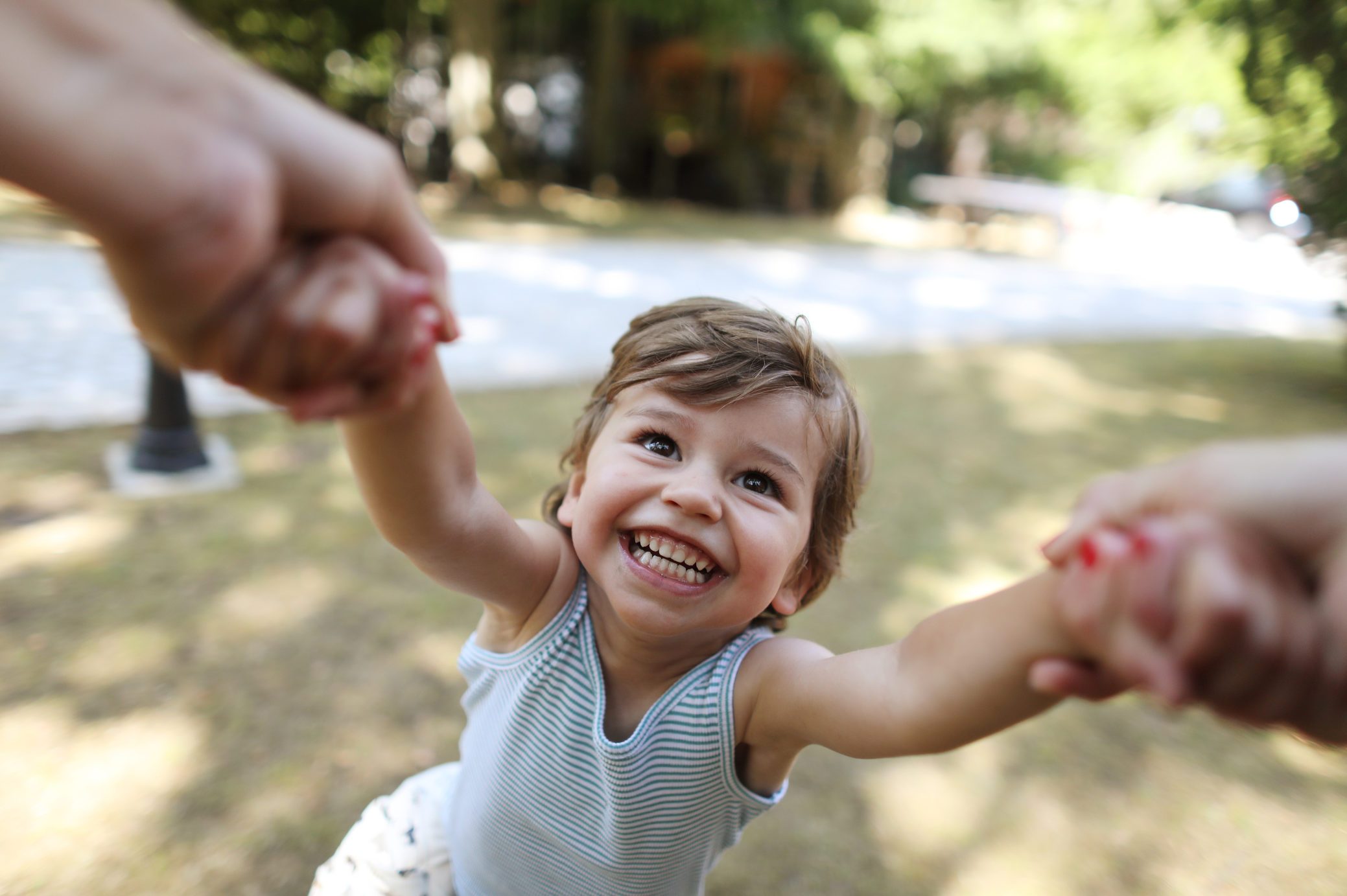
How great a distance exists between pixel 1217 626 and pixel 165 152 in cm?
75

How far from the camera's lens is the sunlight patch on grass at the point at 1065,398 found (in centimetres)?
575

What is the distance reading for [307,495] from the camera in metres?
3.51

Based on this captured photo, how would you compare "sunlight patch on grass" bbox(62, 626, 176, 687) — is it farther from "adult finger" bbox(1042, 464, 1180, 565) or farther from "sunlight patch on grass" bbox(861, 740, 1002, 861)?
"adult finger" bbox(1042, 464, 1180, 565)

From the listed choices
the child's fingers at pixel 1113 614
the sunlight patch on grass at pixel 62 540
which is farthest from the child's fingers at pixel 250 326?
the sunlight patch on grass at pixel 62 540

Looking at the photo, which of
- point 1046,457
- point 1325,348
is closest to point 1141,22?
point 1325,348

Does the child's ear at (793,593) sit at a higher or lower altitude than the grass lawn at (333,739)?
higher

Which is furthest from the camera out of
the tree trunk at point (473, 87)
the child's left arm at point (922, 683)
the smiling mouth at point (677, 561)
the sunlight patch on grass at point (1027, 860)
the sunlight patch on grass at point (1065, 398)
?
the tree trunk at point (473, 87)

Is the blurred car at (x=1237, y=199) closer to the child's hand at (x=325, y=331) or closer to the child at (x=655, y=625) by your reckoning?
the child at (x=655, y=625)

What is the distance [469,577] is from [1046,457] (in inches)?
171

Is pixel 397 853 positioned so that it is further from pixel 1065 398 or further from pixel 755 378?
pixel 1065 398

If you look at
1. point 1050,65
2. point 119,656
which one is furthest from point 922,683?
point 1050,65

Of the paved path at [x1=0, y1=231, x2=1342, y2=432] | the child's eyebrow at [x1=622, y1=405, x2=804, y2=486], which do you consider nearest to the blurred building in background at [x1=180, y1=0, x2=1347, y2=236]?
the paved path at [x1=0, y1=231, x2=1342, y2=432]

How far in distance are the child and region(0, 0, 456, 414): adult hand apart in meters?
0.38

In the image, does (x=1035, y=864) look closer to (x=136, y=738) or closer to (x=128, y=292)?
(x=136, y=738)
